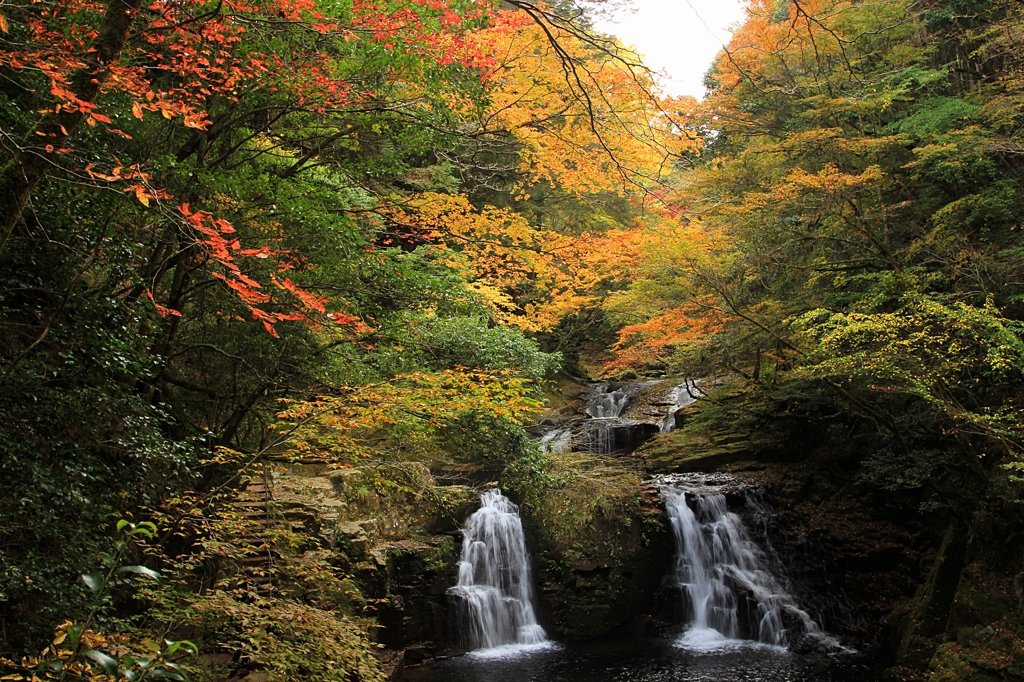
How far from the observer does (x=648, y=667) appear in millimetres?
9562

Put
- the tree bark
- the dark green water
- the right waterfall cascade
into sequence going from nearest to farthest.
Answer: the tree bark < the dark green water < the right waterfall cascade

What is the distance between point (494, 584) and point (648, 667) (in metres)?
2.90

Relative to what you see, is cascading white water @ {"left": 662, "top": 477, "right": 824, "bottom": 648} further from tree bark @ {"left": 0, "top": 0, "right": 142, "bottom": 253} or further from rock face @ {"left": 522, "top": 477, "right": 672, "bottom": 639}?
tree bark @ {"left": 0, "top": 0, "right": 142, "bottom": 253}

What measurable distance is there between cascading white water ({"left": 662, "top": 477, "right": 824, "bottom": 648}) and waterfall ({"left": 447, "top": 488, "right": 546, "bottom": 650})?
2760 mm

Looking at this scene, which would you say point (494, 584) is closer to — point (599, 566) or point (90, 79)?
point (599, 566)

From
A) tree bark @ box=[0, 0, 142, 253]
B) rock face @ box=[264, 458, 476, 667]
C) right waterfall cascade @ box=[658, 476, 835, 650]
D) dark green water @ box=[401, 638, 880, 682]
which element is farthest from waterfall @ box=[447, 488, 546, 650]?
tree bark @ box=[0, 0, 142, 253]

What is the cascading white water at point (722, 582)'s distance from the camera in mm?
10797

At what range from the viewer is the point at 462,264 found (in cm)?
1168

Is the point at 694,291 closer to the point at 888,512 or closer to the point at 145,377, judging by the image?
the point at 888,512

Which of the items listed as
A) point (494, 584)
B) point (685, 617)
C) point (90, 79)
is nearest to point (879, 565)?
A: point (685, 617)

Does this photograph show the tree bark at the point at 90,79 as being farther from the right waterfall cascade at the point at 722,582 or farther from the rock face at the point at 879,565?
the right waterfall cascade at the point at 722,582

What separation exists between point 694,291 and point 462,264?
169 inches

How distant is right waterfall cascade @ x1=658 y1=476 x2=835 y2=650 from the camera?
10.8 meters

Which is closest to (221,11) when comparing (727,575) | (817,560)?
(727,575)
